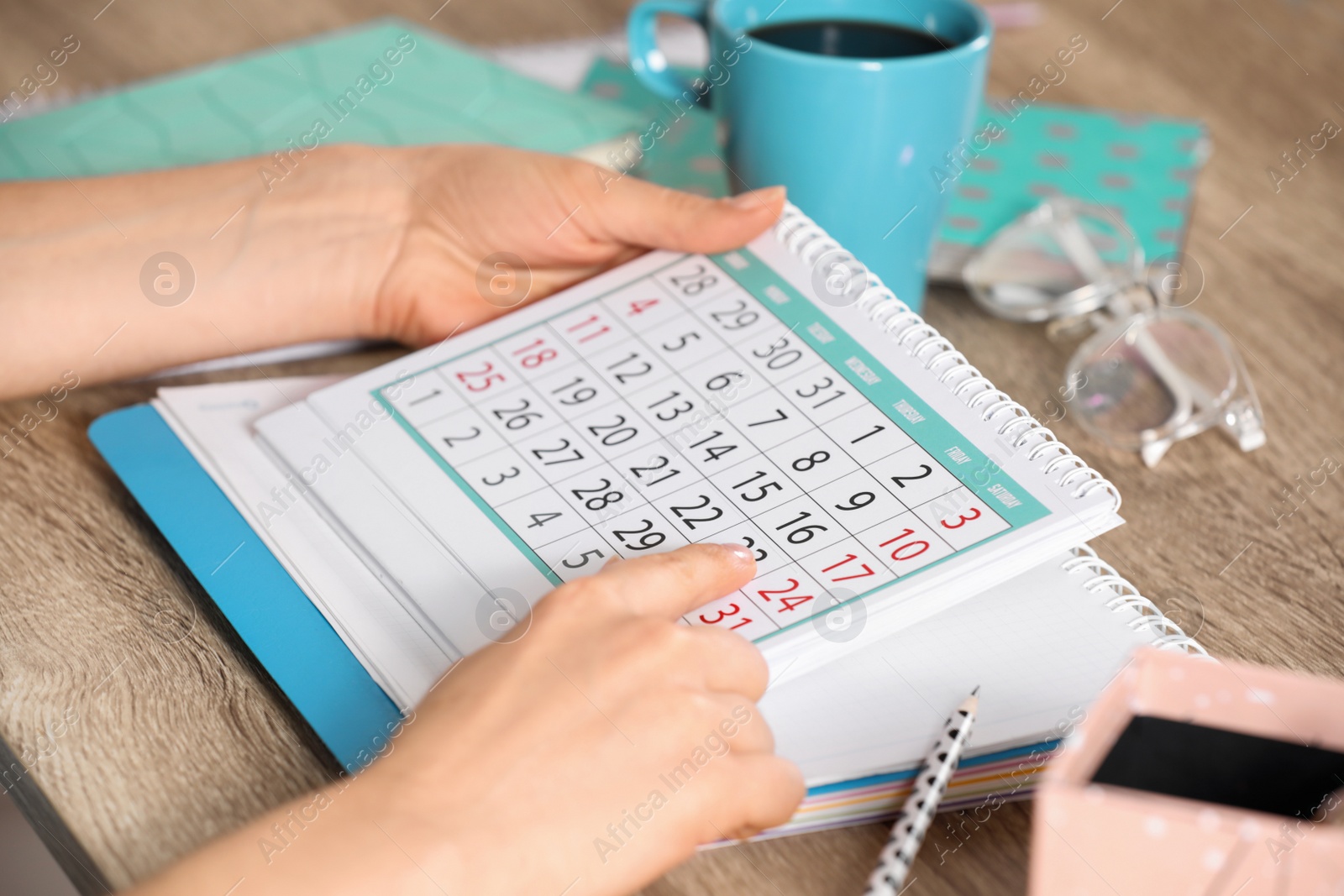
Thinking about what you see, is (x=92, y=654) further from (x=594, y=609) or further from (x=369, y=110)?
(x=369, y=110)

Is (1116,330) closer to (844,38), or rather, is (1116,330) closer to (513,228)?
(844,38)

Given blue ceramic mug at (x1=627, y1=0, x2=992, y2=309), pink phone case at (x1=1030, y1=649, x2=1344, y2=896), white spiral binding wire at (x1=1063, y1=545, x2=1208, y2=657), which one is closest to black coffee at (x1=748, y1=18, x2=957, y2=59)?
blue ceramic mug at (x1=627, y1=0, x2=992, y2=309)

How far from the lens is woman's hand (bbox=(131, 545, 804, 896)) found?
0.41 meters

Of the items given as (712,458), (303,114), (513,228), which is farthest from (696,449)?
(303,114)

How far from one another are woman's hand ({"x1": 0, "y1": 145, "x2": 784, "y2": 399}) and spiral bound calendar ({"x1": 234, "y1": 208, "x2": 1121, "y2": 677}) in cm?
7

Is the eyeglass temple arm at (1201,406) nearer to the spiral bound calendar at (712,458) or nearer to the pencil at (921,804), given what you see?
the spiral bound calendar at (712,458)

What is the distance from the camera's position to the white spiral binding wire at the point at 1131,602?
51 cm

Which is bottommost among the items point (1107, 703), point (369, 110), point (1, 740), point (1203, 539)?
point (1203, 539)

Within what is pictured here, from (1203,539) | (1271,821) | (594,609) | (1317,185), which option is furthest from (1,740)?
(1317,185)

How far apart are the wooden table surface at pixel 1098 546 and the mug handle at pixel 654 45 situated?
0.24 m

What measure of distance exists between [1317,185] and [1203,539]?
432 millimetres

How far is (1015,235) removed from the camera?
0.78 m

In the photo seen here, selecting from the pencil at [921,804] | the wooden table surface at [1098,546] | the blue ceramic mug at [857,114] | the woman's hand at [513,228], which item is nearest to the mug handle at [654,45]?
the blue ceramic mug at [857,114]

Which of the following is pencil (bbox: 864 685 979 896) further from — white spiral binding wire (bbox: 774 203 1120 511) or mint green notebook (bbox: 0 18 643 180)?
mint green notebook (bbox: 0 18 643 180)
